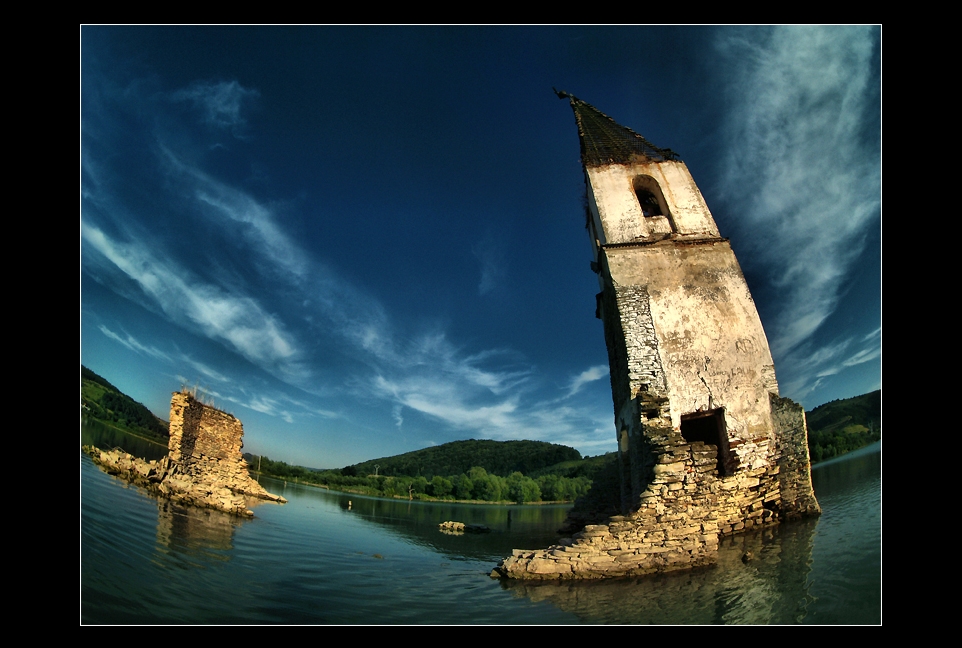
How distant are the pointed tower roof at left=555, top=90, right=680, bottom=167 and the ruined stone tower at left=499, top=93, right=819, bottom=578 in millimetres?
1253

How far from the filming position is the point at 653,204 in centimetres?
1262

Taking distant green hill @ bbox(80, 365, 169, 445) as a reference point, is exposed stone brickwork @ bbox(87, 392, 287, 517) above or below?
below

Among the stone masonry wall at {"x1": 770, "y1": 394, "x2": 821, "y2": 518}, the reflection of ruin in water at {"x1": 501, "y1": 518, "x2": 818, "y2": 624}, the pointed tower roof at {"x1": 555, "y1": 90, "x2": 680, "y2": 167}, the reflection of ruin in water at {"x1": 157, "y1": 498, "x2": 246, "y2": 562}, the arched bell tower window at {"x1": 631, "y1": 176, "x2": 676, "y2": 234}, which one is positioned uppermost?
the pointed tower roof at {"x1": 555, "y1": 90, "x2": 680, "y2": 167}

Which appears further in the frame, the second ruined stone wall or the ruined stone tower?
the second ruined stone wall

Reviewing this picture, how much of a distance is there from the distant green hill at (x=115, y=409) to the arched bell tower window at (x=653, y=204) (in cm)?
1260

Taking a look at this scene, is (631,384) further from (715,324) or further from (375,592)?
(375,592)

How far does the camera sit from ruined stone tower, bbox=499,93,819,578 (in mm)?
6340

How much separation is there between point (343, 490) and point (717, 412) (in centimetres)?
5436

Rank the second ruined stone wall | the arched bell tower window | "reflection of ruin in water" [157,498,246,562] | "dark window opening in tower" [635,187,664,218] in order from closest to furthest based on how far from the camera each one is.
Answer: "reflection of ruin in water" [157,498,246,562] → the second ruined stone wall → the arched bell tower window → "dark window opening in tower" [635,187,664,218]

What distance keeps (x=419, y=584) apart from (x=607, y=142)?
13837 mm

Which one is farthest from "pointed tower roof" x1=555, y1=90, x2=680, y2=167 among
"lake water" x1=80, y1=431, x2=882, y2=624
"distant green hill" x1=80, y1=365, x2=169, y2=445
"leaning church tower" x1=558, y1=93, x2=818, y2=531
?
"distant green hill" x1=80, y1=365, x2=169, y2=445

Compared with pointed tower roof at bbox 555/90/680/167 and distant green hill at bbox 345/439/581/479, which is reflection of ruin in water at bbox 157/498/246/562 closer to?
pointed tower roof at bbox 555/90/680/167
